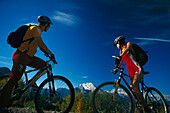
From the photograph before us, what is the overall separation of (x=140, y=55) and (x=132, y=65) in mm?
531

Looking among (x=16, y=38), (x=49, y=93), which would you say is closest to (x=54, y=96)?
(x=49, y=93)

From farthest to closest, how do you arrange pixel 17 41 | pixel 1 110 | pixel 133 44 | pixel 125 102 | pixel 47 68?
pixel 133 44, pixel 125 102, pixel 47 68, pixel 17 41, pixel 1 110

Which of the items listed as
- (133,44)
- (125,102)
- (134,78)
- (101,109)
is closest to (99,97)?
(101,109)

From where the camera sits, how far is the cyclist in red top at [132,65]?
18.5ft

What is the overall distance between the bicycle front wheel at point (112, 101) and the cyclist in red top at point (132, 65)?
1.47 feet

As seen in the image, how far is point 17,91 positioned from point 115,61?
355 centimetres

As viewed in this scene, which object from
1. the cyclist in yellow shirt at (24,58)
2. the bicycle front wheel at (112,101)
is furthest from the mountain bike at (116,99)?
the cyclist in yellow shirt at (24,58)

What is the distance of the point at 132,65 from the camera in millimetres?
6043

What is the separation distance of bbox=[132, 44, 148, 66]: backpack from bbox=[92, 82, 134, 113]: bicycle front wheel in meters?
1.44

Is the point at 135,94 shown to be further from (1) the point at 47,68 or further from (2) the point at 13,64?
(2) the point at 13,64

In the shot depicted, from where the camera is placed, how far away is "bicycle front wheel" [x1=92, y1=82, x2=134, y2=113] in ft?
17.1

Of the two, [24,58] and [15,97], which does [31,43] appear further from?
[15,97]

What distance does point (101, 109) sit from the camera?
17.3 ft

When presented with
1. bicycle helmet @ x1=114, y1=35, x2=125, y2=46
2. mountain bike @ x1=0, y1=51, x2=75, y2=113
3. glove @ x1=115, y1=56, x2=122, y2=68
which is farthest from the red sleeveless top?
mountain bike @ x1=0, y1=51, x2=75, y2=113
